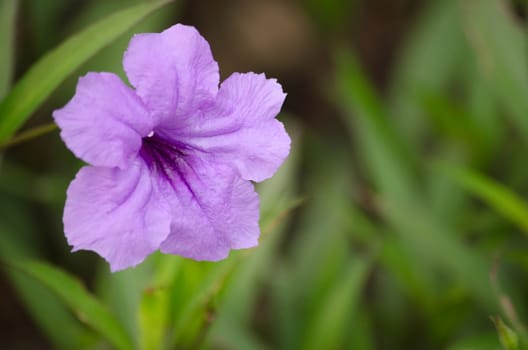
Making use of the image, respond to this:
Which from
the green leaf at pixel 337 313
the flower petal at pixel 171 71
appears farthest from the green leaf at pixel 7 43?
the green leaf at pixel 337 313

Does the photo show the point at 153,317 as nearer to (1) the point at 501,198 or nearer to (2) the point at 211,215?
(2) the point at 211,215

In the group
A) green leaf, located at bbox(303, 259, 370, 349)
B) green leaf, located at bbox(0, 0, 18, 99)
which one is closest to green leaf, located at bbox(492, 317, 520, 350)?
green leaf, located at bbox(303, 259, 370, 349)

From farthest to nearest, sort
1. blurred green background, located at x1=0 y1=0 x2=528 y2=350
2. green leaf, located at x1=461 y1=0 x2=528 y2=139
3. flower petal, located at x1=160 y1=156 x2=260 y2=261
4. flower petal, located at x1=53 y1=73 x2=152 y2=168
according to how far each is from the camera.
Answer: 1. green leaf, located at x1=461 y1=0 x2=528 y2=139
2. blurred green background, located at x1=0 y1=0 x2=528 y2=350
3. flower petal, located at x1=160 y1=156 x2=260 y2=261
4. flower petal, located at x1=53 y1=73 x2=152 y2=168

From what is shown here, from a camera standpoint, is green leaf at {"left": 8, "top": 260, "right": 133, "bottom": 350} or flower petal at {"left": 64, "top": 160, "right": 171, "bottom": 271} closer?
flower petal at {"left": 64, "top": 160, "right": 171, "bottom": 271}


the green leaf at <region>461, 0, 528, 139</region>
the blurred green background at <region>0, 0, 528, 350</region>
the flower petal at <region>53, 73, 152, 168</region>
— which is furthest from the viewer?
the green leaf at <region>461, 0, 528, 139</region>

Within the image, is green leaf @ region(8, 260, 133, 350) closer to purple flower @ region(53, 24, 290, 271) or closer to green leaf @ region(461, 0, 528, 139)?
purple flower @ region(53, 24, 290, 271)

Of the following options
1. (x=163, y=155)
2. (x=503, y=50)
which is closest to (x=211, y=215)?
(x=163, y=155)
